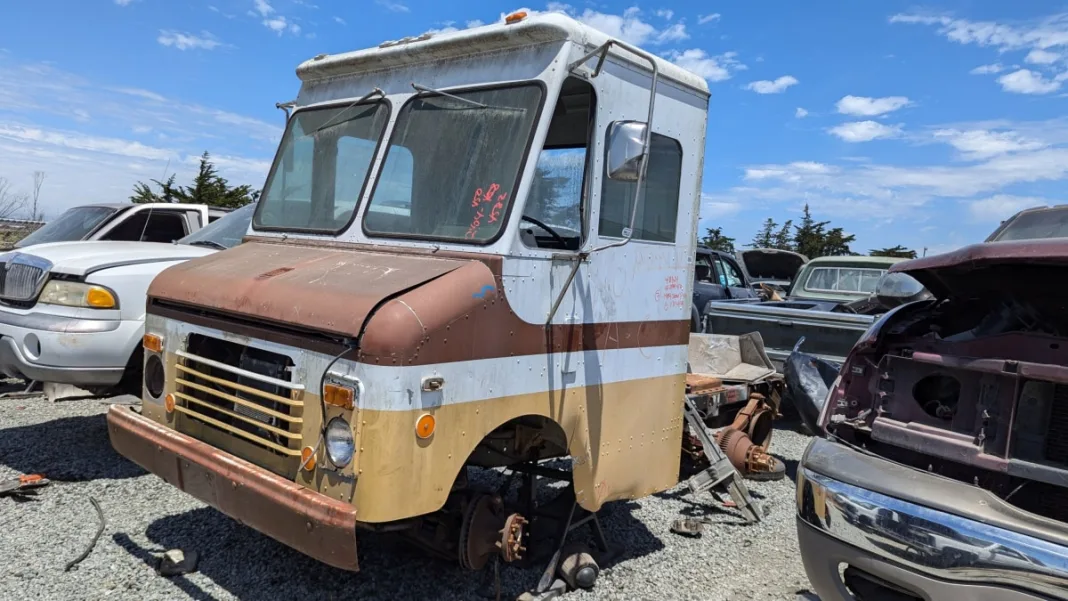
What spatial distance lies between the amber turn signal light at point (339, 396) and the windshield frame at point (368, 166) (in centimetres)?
121

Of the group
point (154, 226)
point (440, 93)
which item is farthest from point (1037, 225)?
point (154, 226)

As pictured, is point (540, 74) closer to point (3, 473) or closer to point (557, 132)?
point (557, 132)

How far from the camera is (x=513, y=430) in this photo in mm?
4031

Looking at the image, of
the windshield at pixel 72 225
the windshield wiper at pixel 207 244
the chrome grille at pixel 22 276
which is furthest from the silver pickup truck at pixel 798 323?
the windshield at pixel 72 225

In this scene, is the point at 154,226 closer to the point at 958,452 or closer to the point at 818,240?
the point at 958,452

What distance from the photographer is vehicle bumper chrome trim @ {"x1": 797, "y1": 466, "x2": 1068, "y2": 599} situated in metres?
2.36

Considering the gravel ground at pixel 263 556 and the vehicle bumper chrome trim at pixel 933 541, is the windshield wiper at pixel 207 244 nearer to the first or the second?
the gravel ground at pixel 263 556

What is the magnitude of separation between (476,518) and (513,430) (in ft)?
1.77

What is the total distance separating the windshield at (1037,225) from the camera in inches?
207

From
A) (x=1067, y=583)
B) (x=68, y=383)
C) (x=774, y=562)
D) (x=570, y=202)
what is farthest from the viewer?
(x=68, y=383)

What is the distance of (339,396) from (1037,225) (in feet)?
16.9

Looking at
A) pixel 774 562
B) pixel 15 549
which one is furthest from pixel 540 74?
pixel 15 549

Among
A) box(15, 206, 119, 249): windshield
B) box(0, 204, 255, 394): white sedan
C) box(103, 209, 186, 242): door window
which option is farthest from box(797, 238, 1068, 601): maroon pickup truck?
box(15, 206, 119, 249): windshield

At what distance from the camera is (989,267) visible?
114 inches
